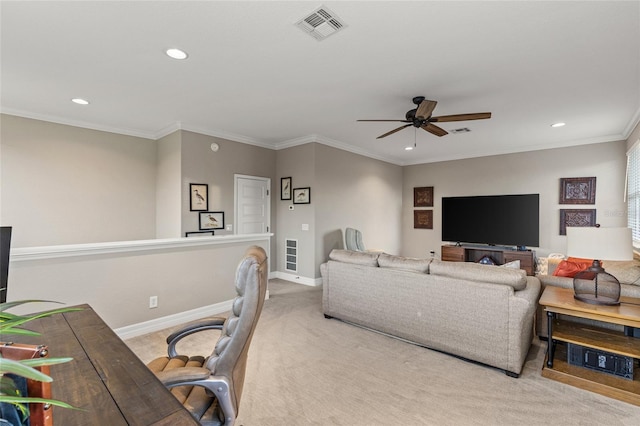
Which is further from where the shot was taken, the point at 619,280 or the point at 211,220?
the point at 211,220

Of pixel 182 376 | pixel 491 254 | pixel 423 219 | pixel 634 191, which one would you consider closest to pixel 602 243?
pixel 182 376

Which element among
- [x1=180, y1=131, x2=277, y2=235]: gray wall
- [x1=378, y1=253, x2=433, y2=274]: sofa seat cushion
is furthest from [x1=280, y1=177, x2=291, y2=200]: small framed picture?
[x1=378, y1=253, x2=433, y2=274]: sofa seat cushion

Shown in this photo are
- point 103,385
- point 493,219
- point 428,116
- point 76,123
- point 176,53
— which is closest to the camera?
point 103,385

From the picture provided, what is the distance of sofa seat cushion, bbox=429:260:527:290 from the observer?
243 cm

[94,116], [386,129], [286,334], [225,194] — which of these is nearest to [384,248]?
[386,129]

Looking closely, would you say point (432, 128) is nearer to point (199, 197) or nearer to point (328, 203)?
point (328, 203)

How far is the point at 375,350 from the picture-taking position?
280 cm

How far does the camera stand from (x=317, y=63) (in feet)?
8.73

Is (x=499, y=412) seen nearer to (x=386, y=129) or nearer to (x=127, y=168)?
(x=386, y=129)

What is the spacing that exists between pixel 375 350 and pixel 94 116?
4712 mm

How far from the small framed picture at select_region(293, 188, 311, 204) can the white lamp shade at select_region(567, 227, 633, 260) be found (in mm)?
3724

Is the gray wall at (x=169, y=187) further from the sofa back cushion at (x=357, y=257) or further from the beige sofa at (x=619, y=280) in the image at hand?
the beige sofa at (x=619, y=280)

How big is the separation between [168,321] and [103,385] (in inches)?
101

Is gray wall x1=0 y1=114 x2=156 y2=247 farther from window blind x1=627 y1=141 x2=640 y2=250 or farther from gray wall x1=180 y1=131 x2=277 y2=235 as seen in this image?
window blind x1=627 y1=141 x2=640 y2=250
